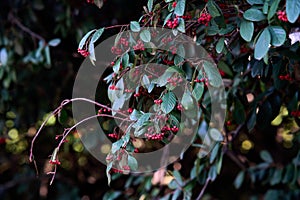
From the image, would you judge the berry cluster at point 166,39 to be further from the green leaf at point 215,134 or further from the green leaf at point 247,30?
the green leaf at point 215,134

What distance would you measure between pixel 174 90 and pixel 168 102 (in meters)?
0.10

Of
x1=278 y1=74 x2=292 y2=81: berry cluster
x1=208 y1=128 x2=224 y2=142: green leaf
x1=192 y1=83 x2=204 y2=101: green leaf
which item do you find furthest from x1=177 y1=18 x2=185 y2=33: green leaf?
x1=208 y1=128 x2=224 y2=142: green leaf

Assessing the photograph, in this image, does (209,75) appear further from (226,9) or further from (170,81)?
(226,9)

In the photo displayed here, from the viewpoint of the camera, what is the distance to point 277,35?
91 cm

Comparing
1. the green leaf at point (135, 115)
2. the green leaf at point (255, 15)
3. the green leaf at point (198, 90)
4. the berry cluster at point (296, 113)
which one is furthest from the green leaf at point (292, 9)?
the berry cluster at point (296, 113)

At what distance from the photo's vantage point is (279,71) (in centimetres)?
121

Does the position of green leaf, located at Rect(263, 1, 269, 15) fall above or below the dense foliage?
above

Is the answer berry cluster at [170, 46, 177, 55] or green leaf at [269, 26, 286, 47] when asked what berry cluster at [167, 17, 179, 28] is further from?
green leaf at [269, 26, 286, 47]

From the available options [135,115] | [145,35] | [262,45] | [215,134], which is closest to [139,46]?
[145,35]

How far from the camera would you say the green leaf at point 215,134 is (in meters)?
1.55

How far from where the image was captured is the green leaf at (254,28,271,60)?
0.90 m

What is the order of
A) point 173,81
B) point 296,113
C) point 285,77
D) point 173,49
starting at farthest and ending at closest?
point 296,113, point 285,77, point 173,49, point 173,81

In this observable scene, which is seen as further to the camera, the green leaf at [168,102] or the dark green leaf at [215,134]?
the dark green leaf at [215,134]

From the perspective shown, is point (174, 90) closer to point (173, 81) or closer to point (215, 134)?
point (173, 81)
